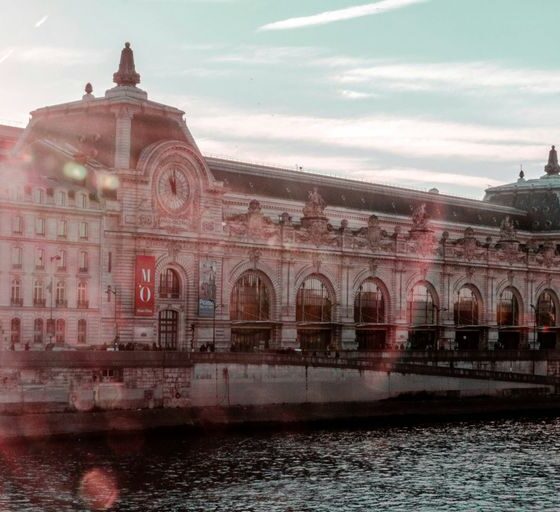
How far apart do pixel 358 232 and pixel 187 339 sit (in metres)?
25.5

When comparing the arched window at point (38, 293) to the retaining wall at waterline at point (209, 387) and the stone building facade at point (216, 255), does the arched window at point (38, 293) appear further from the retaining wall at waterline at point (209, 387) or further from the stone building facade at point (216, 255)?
the retaining wall at waterline at point (209, 387)

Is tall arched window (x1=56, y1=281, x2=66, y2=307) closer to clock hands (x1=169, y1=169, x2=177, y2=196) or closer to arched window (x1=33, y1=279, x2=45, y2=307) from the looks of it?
arched window (x1=33, y1=279, x2=45, y2=307)

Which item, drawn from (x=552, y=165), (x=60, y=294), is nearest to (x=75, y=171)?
(x=60, y=294)

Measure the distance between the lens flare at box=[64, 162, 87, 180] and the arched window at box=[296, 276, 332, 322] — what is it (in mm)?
26172

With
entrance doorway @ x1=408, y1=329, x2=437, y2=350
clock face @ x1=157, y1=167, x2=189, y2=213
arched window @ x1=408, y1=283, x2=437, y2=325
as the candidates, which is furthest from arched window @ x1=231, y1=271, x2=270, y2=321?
arched window @ x1=408, y1=283, x2=437, y2=325

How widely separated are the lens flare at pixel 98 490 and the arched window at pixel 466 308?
7325 cm

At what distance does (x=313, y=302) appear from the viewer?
121125 mm

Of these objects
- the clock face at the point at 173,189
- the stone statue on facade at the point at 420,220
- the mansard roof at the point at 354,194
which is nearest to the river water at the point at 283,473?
the clock face at the point at 173,189

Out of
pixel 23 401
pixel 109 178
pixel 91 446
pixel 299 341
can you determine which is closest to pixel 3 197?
pixel 109 178

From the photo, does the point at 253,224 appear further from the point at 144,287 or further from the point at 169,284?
the point at 144,287

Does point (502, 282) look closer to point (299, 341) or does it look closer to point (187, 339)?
point (299, 341)

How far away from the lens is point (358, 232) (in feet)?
415

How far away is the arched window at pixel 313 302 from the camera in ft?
394

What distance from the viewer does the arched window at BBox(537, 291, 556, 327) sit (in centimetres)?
14588
